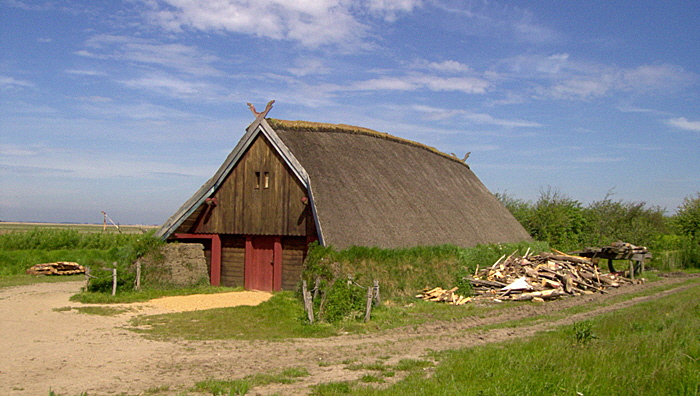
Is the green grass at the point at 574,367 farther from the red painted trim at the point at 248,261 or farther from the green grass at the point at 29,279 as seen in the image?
the green grass at the point at 29,279

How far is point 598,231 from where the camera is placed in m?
44.2

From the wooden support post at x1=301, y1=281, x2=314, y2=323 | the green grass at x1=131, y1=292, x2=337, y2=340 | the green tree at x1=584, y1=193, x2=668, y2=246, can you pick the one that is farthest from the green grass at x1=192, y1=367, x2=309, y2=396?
the green tree at x1=584, y1=193, x2=668, y2=246

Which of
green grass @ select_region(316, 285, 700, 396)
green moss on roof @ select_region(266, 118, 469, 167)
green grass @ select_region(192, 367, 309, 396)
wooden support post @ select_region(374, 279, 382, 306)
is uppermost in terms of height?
green moss on roof @ select_region(266, 118, 469, 167)

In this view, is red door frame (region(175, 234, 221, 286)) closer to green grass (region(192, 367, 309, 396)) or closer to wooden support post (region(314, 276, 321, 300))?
wooden support post (region(314, 276, 321, 300))

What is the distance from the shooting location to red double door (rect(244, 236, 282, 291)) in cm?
2166

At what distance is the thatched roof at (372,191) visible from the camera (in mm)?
20531

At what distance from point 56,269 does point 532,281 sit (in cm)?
2586

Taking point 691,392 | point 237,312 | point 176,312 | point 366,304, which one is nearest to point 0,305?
point 176,312

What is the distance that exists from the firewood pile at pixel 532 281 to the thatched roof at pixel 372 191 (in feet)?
8.54

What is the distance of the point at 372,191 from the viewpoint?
23703 mm

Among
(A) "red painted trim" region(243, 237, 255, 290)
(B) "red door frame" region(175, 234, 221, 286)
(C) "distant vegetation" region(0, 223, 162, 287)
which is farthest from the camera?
(C) "distant vegetation" region(0, 223, 162, 287)

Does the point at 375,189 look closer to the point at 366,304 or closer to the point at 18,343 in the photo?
the point at 366,304

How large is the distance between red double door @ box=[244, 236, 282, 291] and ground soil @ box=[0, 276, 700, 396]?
388 cm

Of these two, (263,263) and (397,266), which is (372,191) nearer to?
(397,266)
